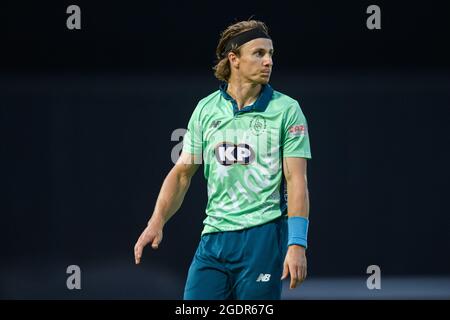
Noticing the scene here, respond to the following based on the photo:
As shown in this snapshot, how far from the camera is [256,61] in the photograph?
4.37 m

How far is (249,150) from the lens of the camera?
4246 millimetres

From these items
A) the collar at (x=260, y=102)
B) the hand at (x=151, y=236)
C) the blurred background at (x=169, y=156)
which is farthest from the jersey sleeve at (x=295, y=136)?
the blurred background at (x=169, y=156)

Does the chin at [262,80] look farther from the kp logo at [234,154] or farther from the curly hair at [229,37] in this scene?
the kp logo at [234,154]

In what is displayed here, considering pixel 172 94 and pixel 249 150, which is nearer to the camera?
pixel 249 150

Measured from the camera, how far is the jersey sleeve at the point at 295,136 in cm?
419

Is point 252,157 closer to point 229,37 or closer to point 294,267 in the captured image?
point 294,267

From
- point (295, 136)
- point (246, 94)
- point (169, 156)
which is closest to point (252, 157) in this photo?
point (295, 136)

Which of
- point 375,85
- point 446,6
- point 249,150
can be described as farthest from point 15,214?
point 249,150

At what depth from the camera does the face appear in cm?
435

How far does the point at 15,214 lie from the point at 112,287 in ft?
3.80

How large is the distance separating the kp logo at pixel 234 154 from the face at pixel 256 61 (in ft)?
1.10

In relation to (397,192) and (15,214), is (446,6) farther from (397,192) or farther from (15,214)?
(15,214)

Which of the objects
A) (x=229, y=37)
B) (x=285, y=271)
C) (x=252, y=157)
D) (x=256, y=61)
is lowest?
(x=285, y=271)

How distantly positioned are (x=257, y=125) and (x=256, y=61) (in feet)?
1.04
